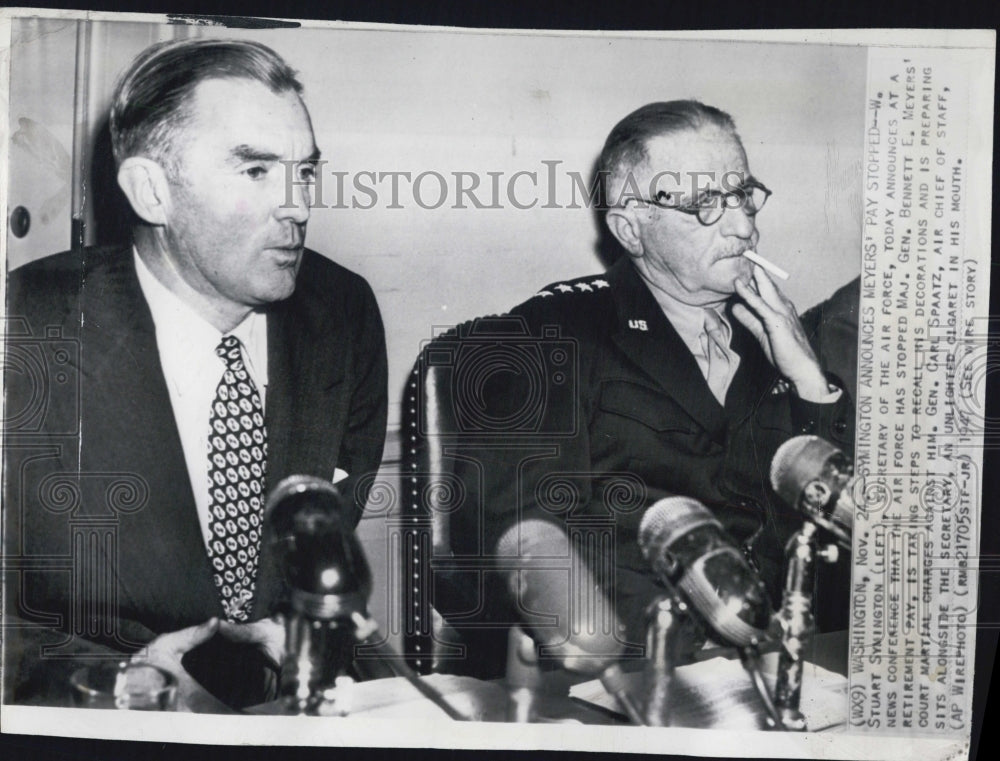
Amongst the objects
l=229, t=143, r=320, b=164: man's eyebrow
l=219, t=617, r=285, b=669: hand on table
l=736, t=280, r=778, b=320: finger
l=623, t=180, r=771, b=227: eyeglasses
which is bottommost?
l=219, t=617, r=285, b=669: hand on table

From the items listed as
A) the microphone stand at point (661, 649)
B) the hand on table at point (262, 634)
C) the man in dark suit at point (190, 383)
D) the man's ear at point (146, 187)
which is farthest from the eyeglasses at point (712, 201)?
the hand on table at point (262, 634)

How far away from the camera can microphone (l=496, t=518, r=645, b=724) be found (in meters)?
1.70

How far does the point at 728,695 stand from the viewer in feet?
5.59

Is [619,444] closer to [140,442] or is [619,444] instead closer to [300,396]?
[300,396]

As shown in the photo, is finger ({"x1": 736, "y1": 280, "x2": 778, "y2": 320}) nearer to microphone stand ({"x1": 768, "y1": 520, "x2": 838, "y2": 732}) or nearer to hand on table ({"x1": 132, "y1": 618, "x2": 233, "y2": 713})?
microphone stand ({"x1": 768, "y1": 520, "x2": 838, "y2": 732})

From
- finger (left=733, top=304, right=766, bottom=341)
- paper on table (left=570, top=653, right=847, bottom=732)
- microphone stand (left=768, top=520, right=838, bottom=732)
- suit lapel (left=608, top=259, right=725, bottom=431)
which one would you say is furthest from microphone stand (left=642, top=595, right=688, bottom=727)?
finger (left=733, top=304, right=766, bottom=341)

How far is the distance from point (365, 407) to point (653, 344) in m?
0.46

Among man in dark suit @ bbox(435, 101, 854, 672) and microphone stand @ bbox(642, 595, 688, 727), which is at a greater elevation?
man in dark suit @ bbox(435, 101, 854, 672)

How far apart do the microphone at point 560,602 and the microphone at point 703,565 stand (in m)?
0.11

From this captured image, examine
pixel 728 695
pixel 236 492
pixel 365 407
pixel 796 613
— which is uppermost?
pixel 365 407

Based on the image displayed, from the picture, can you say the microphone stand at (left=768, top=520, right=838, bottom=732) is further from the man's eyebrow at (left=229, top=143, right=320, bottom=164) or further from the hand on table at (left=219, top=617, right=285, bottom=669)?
the man's eyebrow at (left=229, top=143, right=320, bottom=164)

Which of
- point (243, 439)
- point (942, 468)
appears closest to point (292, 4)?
point (243, 439)

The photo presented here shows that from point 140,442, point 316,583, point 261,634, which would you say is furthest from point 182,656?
point 140,442

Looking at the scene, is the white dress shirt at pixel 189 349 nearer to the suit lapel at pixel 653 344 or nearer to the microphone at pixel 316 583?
the microphone at pixel 316 583
